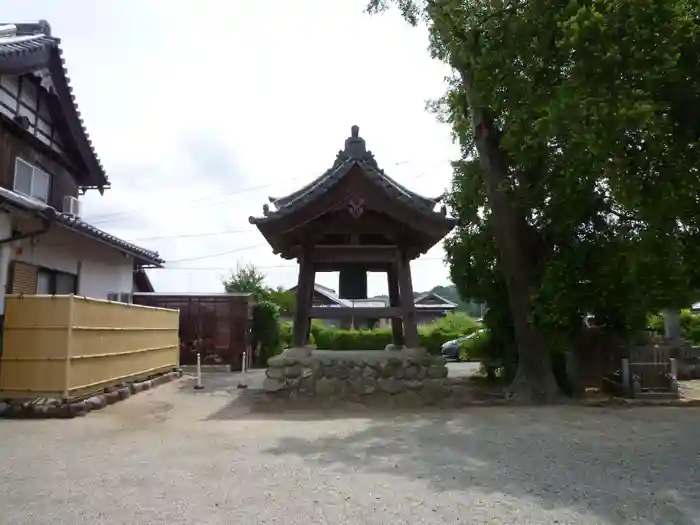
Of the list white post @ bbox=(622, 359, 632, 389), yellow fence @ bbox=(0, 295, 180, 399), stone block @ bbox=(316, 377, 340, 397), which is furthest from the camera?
white post @ bbox=(622, 359, 632, 389)

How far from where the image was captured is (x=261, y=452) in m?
5.98

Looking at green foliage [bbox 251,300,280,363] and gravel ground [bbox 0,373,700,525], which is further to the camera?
green foliage [bbox 251,300,280,363]

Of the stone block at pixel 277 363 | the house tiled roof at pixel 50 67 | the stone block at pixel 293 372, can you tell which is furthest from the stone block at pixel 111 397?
the house tiled roof at pixel 50 67

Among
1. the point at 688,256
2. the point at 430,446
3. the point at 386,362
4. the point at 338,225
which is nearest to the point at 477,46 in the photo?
the point at 338,225

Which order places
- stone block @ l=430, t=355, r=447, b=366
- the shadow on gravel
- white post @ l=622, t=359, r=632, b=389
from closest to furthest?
the shadow on gravel
stone block @ l=430, t=355, r=447, b=366
white post @ l=622, t=359, r=632, b=389

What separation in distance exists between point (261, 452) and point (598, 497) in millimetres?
3237

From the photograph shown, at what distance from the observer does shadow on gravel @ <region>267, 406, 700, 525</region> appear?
4430 millimetres

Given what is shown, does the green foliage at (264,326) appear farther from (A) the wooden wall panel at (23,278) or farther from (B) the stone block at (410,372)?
(B) the stone block at (410,372)

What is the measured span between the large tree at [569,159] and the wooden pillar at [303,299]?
3.78 meters

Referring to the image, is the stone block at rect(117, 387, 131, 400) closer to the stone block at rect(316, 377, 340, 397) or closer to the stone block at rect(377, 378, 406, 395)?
the stone block at rect(316, 377, 340, 397)

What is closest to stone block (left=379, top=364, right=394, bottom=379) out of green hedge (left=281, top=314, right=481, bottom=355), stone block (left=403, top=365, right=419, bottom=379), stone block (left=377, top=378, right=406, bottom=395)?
stone block (left=377, top=378, right=406, bottom=395)

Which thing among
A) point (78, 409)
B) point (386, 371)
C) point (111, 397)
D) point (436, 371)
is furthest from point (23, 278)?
point (436, 371)

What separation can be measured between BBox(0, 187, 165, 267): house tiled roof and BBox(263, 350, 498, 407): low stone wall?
14.1 ft

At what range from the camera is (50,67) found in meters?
12.7
